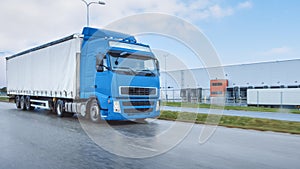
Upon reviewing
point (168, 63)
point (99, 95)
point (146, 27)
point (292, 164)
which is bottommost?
point (292, 164)

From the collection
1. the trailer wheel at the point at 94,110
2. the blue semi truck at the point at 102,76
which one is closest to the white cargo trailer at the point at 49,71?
the blue semi truck at the point at 102,76

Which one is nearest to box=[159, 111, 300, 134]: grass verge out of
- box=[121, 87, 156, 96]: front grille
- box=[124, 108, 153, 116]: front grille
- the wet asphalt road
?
the wet asphalt road

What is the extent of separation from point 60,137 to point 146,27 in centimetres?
554

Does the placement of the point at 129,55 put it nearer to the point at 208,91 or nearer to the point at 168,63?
the point at 168,63

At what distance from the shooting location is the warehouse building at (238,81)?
33.5 metres

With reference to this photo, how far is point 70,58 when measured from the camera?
13.4 m

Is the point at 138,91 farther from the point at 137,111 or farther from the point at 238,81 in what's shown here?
the point at 238,81

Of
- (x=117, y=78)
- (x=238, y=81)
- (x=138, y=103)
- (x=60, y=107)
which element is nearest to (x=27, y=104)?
(x=60, y=107)

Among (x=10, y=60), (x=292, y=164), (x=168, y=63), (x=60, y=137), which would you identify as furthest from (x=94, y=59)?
(x=10, y=60)

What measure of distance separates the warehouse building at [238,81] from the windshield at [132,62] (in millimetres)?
20550

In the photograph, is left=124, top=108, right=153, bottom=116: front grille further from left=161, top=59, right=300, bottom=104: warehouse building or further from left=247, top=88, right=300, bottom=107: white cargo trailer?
left=247, top=88, right=300, bottom=107: white cargo trailer

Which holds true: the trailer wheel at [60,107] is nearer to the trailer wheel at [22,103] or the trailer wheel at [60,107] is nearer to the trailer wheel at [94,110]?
the trailer wheel at [94,110]

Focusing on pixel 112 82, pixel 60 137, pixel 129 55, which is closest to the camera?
pixel 60 137

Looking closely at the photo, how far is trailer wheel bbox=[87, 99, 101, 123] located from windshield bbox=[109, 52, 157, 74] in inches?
79.2
